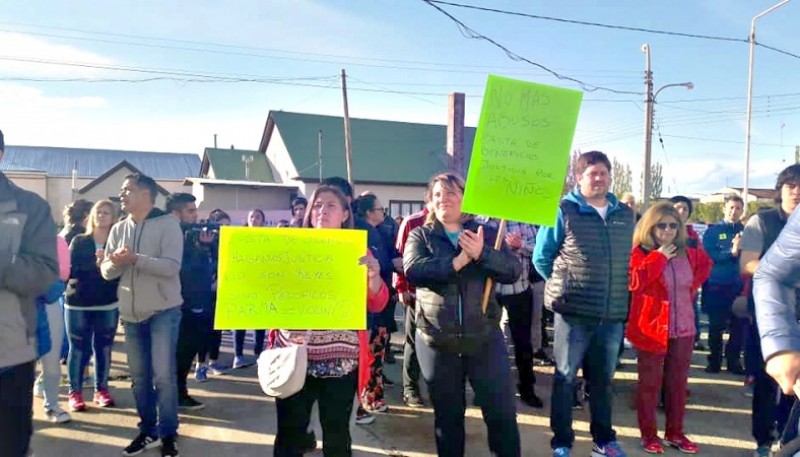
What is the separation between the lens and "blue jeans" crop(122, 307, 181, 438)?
3.90m

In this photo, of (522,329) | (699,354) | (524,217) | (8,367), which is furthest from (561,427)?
(699,354)

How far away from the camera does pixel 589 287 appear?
12.2 ft

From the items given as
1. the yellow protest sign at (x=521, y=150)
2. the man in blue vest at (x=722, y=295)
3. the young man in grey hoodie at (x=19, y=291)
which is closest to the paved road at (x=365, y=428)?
the man in blue vest at (x=722, y=295)

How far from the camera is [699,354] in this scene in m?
7.24

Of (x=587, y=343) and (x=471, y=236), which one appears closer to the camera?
(x=471, y=236)

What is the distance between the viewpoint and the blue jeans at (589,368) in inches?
150

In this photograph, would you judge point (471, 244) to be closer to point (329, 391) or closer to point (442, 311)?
point (442, 311)

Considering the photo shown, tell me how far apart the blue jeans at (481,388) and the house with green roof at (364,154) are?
25.1m

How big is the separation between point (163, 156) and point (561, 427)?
197 feet

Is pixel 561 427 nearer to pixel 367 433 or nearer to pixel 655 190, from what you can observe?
pixel 367 433

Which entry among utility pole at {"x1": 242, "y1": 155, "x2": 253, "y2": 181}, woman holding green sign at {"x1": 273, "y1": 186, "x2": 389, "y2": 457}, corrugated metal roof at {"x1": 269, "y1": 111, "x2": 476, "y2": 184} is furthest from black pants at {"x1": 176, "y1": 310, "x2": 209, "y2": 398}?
utility pole at {"x1": 242, "y1": 155, "x2": 253, "y2": 181}

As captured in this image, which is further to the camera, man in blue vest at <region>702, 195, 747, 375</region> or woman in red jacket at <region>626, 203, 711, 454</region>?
man in blue vest at <region>702, 195, 747, 375</region>

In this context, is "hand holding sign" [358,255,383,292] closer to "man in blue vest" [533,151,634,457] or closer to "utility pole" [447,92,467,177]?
"man in blue vest" [533,151,634,457]

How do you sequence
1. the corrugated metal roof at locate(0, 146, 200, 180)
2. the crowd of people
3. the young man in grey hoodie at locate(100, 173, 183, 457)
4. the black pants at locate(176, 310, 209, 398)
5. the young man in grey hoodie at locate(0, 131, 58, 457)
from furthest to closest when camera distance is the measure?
the corrugated metal roof at locate(0, 146, 200, 180) → the black pants at locate(176, 310, 209, 398) → the young man in grey hoodie at locate(100, 173, 183, 457) → the crowd of people → the young man in grey hoodie at locate(0, 131, 58, 457)
